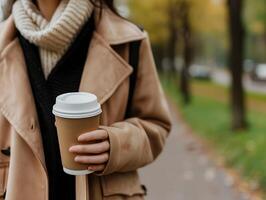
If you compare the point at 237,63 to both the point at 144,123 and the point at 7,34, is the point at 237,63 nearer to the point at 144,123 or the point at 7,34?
the point at 144,123

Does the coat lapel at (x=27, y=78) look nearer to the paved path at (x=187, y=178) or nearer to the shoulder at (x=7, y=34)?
the shoulder at (x=7, y=34)

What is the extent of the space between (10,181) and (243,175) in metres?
6.45

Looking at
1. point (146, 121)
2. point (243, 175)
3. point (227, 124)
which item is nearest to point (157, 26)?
point (227, 124)

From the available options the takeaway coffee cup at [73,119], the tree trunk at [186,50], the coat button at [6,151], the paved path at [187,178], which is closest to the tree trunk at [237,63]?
the paved path at [187,178]

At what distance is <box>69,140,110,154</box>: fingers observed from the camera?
4.94 ft

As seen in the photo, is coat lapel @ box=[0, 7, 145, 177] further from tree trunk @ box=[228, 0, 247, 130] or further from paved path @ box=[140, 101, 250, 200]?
tree trunk @ box=[228, 0, 247, 130]

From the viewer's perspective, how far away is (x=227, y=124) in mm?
12484

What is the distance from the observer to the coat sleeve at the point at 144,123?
182 cm

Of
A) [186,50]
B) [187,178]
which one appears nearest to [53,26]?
[187,178]

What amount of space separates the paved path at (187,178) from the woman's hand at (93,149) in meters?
5.37

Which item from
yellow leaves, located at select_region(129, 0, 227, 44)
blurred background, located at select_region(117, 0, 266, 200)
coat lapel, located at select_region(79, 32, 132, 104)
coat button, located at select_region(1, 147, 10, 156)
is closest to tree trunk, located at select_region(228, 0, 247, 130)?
blurred background, located at select_region(117, 0, 266, 200)

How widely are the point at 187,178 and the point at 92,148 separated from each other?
6.95 m

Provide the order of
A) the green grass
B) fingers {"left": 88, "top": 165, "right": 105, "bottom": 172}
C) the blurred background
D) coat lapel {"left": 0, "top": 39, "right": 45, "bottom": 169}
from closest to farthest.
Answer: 1. fingers {"left": 88, "top": 165, "right": 105, "bottom": 172}
2. coat lapel {"left": 0, "top": 39, "right": 45, "bottom": 169}
3. the blurred background
4. the green grass

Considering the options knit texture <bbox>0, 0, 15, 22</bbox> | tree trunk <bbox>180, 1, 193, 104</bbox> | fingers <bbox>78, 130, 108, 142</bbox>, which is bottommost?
tree trunk <bbox>180, 1, 193, 104</bbox>
